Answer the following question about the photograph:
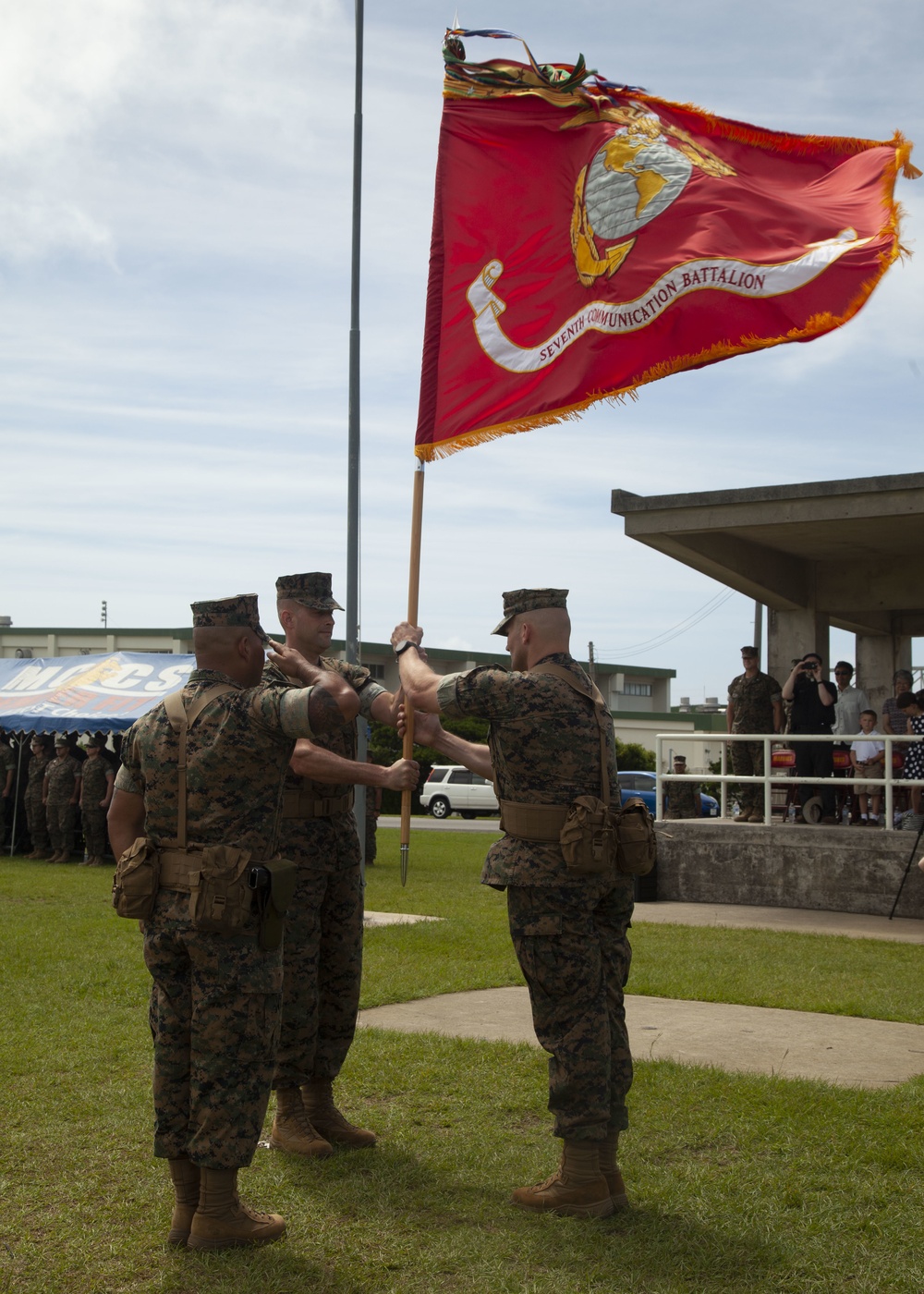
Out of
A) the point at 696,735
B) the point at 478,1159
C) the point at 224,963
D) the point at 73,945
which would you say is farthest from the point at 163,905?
the point at 696,735

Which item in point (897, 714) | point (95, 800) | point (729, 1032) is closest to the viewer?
point (729, 1032)

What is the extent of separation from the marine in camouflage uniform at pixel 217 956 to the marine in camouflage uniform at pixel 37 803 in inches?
663

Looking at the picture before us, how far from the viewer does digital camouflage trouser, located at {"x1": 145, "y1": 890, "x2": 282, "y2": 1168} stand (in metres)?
4.20

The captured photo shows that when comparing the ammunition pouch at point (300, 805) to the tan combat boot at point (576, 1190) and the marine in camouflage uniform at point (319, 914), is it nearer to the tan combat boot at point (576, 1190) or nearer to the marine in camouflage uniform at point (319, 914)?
the marine in camouflage uniform at point (319, 914)

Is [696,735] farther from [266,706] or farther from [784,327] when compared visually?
[266,706]

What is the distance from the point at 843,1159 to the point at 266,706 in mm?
2908

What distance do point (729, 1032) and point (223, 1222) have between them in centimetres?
388

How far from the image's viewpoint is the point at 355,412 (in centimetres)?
1296

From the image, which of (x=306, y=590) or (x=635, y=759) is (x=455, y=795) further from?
(x=306, y=590)

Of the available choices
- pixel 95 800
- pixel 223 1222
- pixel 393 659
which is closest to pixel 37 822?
pixel 95 800

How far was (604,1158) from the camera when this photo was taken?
15.1 ft

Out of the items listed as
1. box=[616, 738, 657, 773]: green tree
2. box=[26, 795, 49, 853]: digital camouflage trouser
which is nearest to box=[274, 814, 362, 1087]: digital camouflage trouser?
box=[26, 795, 49, 853]: digital camouflage trouser

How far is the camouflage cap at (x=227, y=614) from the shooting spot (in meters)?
4.53

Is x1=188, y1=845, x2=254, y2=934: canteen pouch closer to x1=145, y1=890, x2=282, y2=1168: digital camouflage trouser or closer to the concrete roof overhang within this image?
x1=145, y1=890, x2=282, y2=1168: digital camouflage trouser
